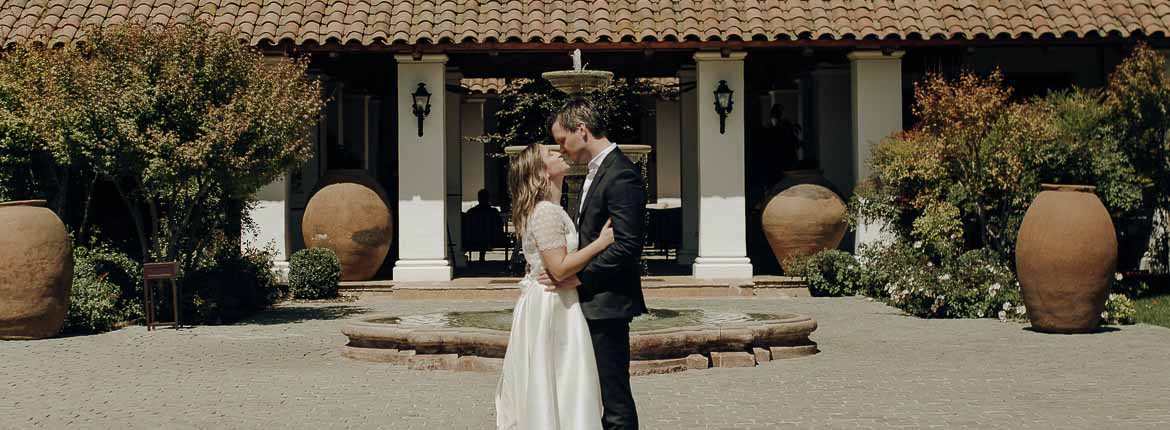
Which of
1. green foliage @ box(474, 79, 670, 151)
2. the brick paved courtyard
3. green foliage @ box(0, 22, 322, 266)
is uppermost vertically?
green foliage @ box(474, 79, 670, 151)

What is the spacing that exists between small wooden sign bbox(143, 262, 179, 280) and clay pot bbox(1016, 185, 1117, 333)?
782cm

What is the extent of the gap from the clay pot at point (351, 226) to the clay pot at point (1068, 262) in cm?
830

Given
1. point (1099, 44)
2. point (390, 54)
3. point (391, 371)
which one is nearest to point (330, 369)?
point (391, 371)

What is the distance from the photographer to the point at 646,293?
16609 millimetres

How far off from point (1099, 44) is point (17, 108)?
12.8m

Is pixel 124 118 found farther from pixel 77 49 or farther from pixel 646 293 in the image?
pixel 646 293

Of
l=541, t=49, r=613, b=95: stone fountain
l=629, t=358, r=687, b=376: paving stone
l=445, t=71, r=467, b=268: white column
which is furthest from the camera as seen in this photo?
l=445, t=71, r=467, b=268: white column

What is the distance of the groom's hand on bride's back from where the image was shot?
574 centimetres

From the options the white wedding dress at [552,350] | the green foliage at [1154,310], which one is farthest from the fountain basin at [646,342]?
the green foliage at [1154,310]

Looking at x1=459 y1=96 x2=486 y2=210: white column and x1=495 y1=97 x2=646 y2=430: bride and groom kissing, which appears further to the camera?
x1=459 y1=96 x2=486 y2=210: white column

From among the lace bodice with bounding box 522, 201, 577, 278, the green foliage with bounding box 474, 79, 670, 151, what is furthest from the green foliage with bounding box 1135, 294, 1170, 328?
the green foliage with bounding box 474, 79, 670, 151

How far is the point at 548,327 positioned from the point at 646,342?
4.05 metres

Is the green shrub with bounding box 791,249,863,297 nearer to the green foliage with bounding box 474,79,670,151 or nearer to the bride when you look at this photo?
the green foliage with bounding box 474,79,670,151

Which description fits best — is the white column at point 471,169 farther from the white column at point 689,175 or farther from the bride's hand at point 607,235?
the bride's hand at point 607,235
